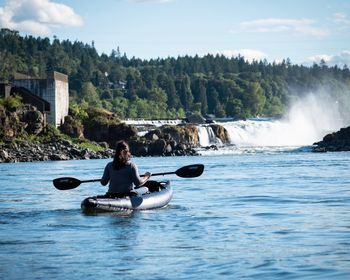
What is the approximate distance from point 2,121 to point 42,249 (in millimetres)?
88161

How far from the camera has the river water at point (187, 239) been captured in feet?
52.4

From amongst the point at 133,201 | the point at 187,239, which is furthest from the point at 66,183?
the point at 187,239

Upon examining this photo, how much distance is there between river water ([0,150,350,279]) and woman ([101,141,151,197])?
0.79m

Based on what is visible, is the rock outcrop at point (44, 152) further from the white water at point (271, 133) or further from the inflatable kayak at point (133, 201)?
the inflatable kayak at point (133, 201)

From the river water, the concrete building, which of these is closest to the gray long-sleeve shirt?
the river water

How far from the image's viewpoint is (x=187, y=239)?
19.9 metres

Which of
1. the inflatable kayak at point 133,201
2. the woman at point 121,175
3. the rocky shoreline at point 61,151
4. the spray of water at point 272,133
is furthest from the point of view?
the spray of water at point 272,133

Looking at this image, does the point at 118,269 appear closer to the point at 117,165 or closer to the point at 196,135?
the point at 117,165

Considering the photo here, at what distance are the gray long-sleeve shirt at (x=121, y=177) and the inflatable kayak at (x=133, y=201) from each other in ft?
1.02

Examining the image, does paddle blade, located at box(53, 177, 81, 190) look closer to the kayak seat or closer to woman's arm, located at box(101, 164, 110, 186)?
the kayak seat

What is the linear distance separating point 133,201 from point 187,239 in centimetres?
553

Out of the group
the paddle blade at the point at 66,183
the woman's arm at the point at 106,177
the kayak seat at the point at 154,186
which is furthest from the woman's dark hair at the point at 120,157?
the paddle blade at the point at 66,183

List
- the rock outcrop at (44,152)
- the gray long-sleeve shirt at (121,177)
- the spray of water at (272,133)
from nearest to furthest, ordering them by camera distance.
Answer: the gray long-sleeve shirt at (121,177), the rock outcrop at (44,152), the spray of water at (272,133)

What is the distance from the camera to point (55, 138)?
357 ft
